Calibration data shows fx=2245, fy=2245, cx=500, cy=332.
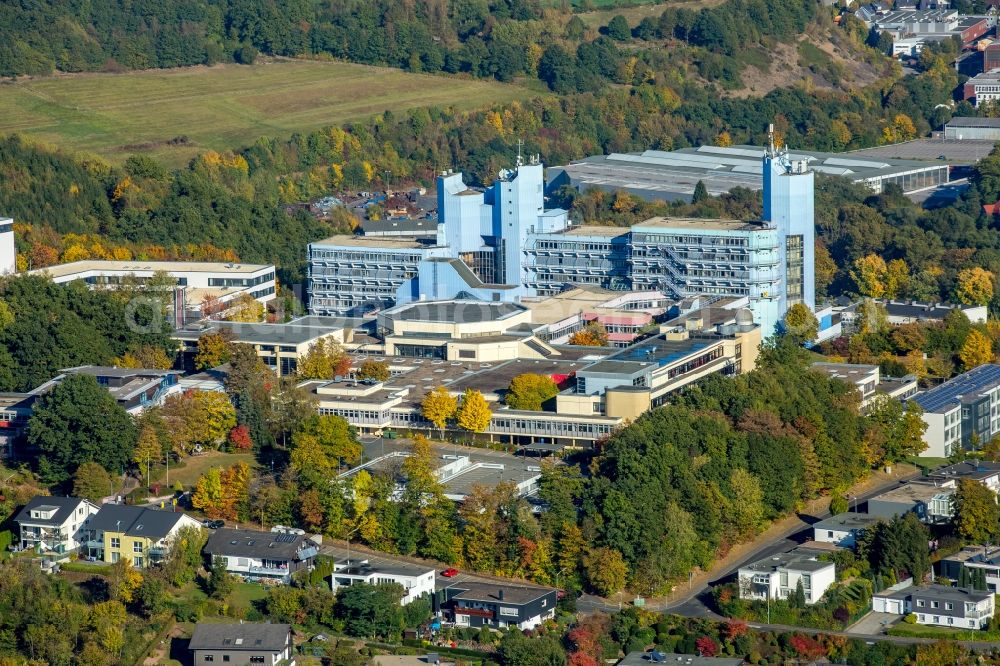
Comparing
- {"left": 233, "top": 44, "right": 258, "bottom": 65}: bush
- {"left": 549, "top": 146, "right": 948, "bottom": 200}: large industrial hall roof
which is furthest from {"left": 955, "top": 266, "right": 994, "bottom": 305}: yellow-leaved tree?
{"left": 233, "top": 44, "right": 258, "bottom": 65}: bush

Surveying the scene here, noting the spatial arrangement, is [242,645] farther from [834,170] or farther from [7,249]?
[834,170]

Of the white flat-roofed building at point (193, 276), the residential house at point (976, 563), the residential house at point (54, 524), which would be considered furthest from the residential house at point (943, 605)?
the white flat-roofed building at point (193, 276)

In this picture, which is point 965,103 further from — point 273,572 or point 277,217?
point 273,572

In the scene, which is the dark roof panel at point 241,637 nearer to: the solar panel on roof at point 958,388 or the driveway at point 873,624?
the driveway at point 873,624

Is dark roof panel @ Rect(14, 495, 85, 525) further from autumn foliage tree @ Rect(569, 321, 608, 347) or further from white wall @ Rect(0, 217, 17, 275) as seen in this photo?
white wall @ Rect(0, 217, 17, 275)

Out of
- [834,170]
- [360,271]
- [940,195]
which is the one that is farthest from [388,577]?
[834,170]
